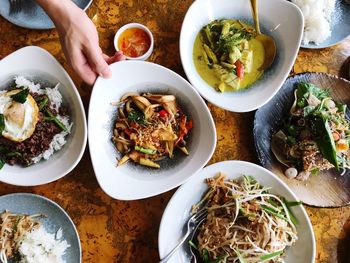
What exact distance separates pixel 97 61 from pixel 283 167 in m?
1.17

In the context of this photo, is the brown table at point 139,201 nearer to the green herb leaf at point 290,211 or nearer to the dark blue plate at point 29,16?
the dark blue plate at point 29,16

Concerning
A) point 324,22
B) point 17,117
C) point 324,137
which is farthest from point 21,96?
point 324,22

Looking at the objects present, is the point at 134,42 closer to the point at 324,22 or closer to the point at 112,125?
the point at 112,125

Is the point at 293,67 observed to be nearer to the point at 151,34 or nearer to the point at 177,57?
the point at 177,57

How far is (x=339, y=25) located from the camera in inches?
106

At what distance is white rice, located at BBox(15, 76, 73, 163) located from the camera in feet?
7.55

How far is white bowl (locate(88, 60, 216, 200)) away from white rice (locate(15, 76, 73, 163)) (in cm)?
16

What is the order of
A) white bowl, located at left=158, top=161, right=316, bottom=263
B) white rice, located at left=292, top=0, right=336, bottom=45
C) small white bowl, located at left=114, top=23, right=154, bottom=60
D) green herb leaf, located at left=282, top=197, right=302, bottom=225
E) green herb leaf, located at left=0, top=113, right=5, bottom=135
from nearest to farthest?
1. green herb leaf, located at left=0, top=113, right=5, bottom=135
2. white bowl, located at left=158, top=161, right=316, bottom=263
3. green herb leaf, located at left=282, top=197, right=302, bottom=225
4. small white bowl, located at left=114, top=23, right=154, bottom=60
5. white rice, located at left=292, top=0, right=336, bottom=45

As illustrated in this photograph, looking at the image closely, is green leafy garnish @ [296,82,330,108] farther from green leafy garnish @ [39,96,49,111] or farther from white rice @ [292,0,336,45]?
green leafy garnish @ [39,96,49,111]

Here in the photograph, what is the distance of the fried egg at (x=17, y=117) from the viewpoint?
2199 mm

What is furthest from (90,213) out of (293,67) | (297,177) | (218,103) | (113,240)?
(293,67)

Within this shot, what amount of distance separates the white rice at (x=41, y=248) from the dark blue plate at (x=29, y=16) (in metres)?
1.09

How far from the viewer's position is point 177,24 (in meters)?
2.63

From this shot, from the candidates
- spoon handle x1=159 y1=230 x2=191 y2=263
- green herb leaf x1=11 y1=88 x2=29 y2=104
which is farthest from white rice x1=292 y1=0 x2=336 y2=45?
green herb leaf x1=11 y1=88 x2=29 y2=104
